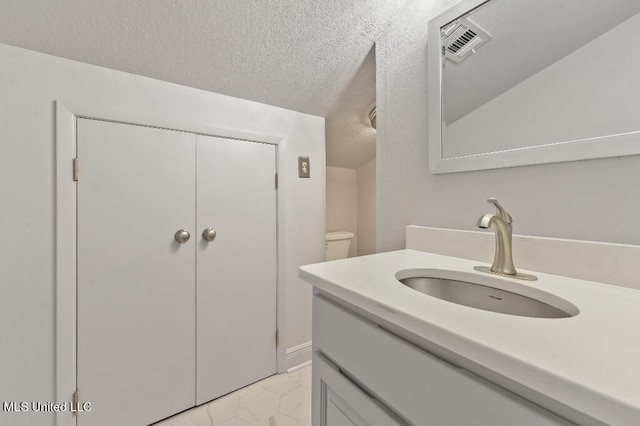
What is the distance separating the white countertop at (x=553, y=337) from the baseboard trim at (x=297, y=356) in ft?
4.05

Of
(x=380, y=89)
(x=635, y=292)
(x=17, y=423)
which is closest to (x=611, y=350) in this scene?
(x=635, y=292)

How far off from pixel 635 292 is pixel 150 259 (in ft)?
5.34

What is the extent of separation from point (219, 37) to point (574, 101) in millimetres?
1316

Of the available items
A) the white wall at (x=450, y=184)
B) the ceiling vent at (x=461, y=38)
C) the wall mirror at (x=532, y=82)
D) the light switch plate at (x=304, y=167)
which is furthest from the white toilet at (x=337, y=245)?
the ceiling vent at (x=461, y=38)

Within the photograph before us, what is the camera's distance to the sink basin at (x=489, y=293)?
0.59 metres

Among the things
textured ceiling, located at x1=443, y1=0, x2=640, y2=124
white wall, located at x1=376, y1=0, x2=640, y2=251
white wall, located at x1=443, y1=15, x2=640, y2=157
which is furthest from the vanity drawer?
textured ceiling, located at x1=443, y1=0, x2=640, y2=124

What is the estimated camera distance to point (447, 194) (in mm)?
1000

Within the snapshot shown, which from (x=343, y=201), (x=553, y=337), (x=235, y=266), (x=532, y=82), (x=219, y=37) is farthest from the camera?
(x=343, y=201)

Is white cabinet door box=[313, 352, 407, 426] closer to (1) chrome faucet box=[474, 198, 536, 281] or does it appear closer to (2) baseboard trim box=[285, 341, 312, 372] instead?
(1) chrome faucet box=[474, 198, 536, 281]

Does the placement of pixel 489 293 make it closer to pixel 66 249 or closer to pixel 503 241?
pixel 503 241

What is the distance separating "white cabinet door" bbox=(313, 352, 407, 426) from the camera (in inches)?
21.0

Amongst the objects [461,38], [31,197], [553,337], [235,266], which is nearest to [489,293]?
[553,337]

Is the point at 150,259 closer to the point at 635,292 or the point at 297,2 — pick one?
the point at 297,2

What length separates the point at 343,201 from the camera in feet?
8.21
